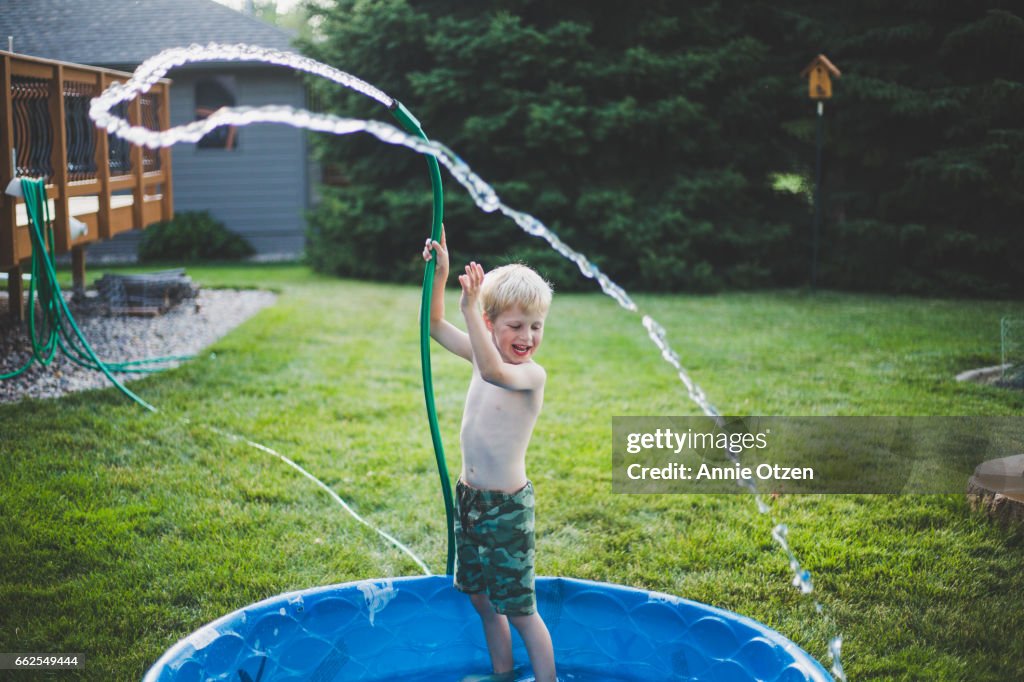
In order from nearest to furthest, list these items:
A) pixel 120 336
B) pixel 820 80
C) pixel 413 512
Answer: pixel 413 512, pixel 120 336, pixel 820 80

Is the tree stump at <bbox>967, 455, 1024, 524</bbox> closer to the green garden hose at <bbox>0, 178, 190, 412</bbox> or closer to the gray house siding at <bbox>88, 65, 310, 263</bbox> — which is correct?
the green garden hose at <bbox>0, 178, 190, 412</bbox>

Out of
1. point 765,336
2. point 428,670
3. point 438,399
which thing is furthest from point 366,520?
point 765,336

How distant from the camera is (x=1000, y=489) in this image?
9.90 feet

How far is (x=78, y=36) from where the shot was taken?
19.7 ft

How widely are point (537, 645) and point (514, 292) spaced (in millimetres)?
826

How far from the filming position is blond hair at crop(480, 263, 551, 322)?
2.02 metres

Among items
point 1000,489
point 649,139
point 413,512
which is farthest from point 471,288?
point 649,139

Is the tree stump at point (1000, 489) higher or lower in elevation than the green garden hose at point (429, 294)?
lower

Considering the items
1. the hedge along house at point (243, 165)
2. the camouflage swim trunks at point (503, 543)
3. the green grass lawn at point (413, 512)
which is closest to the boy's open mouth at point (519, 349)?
the camouflage swim trunks at point (503, 543)

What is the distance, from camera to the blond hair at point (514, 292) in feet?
6.62

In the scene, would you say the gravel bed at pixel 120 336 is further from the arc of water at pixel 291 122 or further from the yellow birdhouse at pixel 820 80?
the yellow birdhouse at pixel 820 80

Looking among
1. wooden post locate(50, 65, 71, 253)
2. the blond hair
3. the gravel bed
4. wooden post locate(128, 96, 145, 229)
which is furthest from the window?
the blond hair

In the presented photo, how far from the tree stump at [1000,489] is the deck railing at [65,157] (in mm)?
4740
